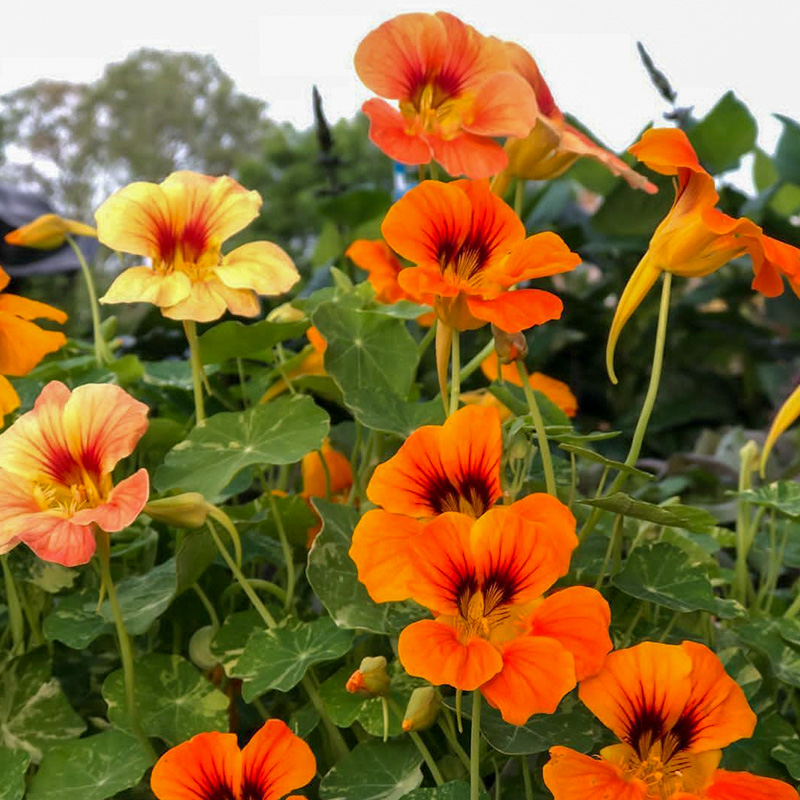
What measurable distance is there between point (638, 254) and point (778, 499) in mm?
928

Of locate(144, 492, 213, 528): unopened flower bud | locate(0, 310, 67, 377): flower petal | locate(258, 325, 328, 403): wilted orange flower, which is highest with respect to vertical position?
locate(0, 310, 67, 377): flower petal

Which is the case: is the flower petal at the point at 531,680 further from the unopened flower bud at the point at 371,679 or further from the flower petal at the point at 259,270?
the flower petal at the point at 259,270

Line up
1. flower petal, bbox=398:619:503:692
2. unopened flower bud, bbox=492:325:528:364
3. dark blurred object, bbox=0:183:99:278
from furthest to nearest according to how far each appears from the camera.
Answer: dark blurred object, bbox=0:183:99:278
unopened flower bud, bbox=492:325:528:364
flower petal, bbox=398:619:503:692

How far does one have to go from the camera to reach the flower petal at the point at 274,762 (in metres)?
0.51

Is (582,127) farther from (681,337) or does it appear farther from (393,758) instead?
(393,758)

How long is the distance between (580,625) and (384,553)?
10 cm

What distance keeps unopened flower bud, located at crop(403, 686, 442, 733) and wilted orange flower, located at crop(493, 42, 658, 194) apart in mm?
315

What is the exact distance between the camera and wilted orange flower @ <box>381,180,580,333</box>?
512 millimetres

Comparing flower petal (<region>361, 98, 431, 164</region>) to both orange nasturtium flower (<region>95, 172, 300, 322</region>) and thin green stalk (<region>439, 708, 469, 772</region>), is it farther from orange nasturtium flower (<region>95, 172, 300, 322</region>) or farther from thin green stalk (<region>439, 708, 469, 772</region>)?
thin green stalk (<region>439, 708, 469, 772</region>)

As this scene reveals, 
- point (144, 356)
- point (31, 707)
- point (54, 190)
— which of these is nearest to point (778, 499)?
point (31, 707)

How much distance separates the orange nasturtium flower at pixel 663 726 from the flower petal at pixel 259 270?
28 cm

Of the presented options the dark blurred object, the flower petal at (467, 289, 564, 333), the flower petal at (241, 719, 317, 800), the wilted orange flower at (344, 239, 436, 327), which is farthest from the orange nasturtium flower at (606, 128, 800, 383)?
the dark blurred object

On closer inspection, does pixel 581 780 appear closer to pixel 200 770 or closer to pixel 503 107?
pixel 200 770

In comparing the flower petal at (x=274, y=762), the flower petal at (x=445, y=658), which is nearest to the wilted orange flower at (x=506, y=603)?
the flower petal at (x=445, y=658)
